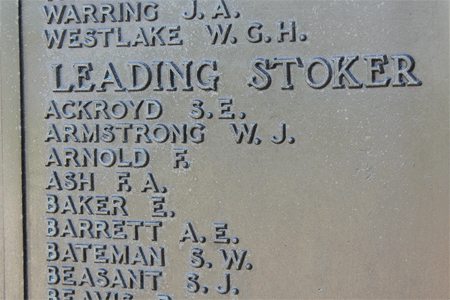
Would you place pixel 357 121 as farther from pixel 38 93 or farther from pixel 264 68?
pixel 38 93

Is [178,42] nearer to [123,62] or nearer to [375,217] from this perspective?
[123,62]

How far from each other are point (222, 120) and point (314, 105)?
0.44 meters

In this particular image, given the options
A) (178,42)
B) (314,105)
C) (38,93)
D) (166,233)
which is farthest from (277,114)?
(38,93)

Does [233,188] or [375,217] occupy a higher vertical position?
[233,188]

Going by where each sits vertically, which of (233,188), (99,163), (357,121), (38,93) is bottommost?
(233,188)

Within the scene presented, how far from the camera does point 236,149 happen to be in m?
2.07

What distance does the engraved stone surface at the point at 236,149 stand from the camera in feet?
6.48

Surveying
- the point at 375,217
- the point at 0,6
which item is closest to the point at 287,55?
the point at 375,217

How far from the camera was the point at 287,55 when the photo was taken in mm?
2021

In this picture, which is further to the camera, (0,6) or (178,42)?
(0,6)

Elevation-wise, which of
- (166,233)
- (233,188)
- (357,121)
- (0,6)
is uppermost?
(0,6)

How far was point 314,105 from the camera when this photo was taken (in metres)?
2.02

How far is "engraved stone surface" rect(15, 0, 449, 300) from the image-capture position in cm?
197

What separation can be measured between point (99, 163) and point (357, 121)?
1.27 metres
